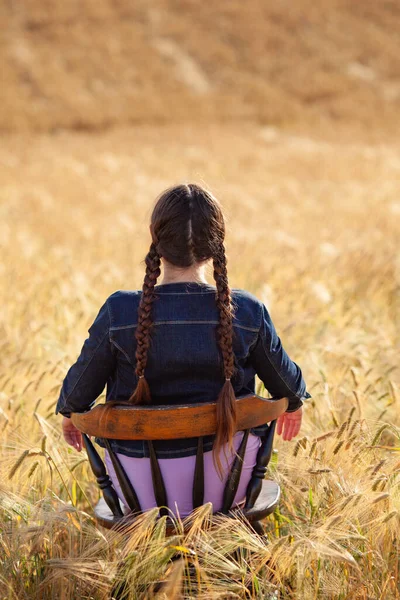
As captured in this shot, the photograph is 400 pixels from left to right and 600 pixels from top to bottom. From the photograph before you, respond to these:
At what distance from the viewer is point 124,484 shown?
2.07 meters

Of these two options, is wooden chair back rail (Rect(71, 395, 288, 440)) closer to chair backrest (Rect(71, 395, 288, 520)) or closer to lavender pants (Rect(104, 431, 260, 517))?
chair backrest (Rect(71, 395, 288, 520))

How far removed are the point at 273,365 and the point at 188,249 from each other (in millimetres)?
385

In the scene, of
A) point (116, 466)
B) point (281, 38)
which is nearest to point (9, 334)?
point (116, 466)

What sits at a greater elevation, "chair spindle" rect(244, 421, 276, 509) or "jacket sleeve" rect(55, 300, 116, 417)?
"jacket sleeve" rect(55, 300, 116, 417)

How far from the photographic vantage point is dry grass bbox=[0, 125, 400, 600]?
1906 millimetres

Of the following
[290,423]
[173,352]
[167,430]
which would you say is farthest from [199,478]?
[290,423]

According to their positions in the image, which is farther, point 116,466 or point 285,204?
point 285,204

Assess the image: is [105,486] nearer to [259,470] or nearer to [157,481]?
[157,481]

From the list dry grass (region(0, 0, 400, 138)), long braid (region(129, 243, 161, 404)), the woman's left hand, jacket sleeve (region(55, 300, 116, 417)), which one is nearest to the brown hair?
long braid (region(129, 243, 161, 404))

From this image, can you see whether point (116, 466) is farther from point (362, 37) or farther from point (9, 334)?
point (362, 37)

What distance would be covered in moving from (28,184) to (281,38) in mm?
22876

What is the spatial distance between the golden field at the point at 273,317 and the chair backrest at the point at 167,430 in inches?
3.9

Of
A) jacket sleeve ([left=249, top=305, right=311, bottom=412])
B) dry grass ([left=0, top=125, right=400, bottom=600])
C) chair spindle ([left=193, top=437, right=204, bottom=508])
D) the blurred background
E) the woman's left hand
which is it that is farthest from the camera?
the blurred background

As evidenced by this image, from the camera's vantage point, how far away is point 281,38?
33.0 metres
